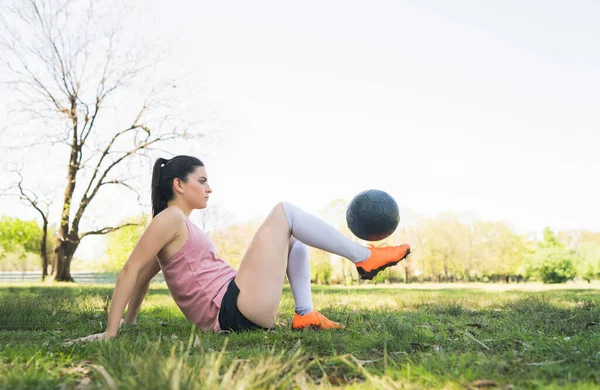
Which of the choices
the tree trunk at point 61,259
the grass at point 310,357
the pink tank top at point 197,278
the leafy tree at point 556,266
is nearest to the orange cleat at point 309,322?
the grass at point 310,357

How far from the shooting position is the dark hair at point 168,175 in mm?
3949

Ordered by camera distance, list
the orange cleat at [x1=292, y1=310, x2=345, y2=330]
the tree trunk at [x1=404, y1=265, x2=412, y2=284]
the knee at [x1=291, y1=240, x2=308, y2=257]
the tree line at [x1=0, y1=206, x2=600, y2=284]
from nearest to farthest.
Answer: the orange cleat at [x1=292, y1=310, x2=345, y2=330] < the knee at [x1=291, y1=240, x2=308, y2=257] < the tree line at [x1=0, y1=206, x2=600, y2=284] < the tree trunk at [x1=404, y1=265, x2=412, y2=284]

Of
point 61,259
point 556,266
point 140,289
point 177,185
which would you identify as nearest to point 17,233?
point 61,259

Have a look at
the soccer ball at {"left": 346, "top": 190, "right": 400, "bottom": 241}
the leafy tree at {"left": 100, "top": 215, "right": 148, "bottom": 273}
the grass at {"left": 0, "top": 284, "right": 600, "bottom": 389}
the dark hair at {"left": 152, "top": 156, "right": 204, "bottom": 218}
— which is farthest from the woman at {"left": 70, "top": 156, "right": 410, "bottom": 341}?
the leafy tree at {"left": 100, "top": 215, "right": 148, "bottom": 273}

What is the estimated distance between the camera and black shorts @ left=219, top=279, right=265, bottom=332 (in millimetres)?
3652

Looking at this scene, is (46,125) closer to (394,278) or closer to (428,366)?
(428,366)

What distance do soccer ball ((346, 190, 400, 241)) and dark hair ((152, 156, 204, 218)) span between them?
187 cm

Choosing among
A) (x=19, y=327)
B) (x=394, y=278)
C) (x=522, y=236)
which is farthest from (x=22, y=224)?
(x=522, y=236)

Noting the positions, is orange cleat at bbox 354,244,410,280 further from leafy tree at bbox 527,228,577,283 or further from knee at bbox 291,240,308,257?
leafy tree at bbox 527,228,577,283

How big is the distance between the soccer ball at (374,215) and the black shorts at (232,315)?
1815 millimetres

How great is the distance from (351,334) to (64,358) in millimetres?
1933

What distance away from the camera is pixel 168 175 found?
395 centimetres

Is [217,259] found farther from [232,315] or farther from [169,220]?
[169,220]

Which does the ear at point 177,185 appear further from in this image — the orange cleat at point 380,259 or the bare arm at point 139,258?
the orange cleat at point 380,259
